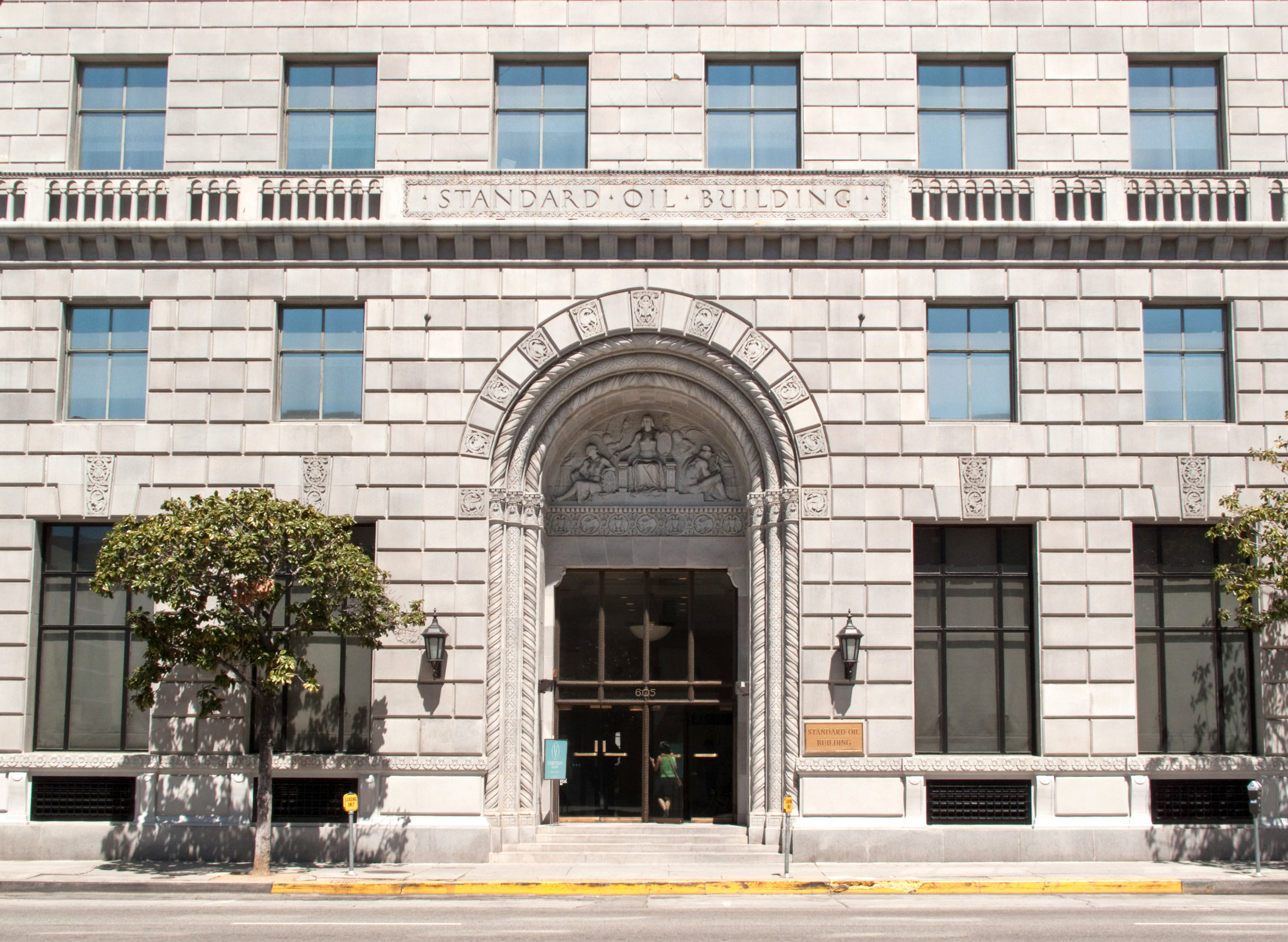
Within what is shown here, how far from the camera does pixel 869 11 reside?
22.7 metres

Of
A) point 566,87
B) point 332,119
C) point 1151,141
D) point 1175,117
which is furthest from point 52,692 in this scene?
point 1175,117

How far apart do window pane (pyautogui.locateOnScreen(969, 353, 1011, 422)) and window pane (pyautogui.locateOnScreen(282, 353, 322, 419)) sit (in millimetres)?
12338

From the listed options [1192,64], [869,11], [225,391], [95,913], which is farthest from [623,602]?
[1192,64]

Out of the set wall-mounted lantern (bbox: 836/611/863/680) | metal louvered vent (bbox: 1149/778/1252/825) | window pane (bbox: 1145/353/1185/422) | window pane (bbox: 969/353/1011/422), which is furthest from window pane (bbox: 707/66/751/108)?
metal louvered vent (bbox: 1149/778/1252/825)

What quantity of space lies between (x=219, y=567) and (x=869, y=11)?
15.7 m

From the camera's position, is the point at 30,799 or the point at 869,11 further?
the point at 869,11

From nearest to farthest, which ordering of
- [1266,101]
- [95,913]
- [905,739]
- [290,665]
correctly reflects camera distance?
[95,913], [290,665], [905,739], [1266,101]

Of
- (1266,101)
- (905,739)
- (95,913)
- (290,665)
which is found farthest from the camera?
(1266,101)

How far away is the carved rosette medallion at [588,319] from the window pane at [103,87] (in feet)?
32.9

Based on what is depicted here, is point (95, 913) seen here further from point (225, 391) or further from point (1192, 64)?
point (1192, 64)

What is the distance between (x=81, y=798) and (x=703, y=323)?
1427 cm

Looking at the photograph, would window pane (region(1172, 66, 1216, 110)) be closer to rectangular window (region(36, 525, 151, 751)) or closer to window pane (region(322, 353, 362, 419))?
window pane (region(322, 353, 362, 419))

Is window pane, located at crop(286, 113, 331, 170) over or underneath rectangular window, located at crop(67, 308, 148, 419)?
over

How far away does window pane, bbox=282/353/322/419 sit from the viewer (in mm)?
22188
